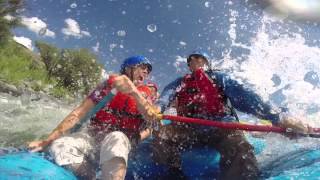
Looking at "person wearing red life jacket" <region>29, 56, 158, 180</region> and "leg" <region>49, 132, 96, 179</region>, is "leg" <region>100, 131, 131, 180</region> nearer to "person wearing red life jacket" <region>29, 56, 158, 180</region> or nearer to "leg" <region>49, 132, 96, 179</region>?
"person wearing red life jacket" <region>29, 56, 158, 180</region>

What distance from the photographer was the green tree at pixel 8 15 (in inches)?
784

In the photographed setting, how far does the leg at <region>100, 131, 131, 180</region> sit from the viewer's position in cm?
286

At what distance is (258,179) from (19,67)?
68.3 ft

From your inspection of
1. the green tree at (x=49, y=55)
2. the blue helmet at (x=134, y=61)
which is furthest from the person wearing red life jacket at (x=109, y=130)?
the green tree at (x=49, y=55)

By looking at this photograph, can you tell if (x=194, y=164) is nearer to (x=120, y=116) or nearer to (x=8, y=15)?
(x=120, y=116)

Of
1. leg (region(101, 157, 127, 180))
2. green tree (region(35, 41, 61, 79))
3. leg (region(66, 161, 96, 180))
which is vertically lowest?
leg (region(66, 161, 96, 180))

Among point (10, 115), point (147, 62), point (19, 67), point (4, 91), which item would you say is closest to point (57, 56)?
point (19, 67)

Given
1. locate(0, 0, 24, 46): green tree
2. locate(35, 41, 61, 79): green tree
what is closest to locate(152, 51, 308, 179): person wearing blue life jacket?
locate(0, 0, 24, 46): green tree

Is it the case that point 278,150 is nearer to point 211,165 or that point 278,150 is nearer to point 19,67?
point 211,165

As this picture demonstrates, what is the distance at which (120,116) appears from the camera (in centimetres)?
360

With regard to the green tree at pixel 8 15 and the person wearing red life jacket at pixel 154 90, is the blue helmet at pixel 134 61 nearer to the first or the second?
the person wearing red life jacket at pixel 154 90

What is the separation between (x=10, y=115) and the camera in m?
8.54

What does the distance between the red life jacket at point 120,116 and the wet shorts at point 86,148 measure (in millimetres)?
190

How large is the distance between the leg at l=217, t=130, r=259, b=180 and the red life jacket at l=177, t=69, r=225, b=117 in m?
0.26
